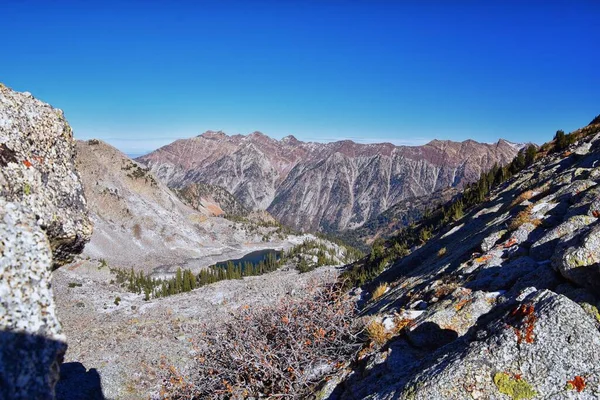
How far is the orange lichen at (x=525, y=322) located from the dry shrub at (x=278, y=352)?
17.7 ft

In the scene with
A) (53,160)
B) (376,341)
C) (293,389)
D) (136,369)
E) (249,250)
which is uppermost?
(53,160)

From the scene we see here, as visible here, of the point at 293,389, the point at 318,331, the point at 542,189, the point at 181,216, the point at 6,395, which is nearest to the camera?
the point at 6,395

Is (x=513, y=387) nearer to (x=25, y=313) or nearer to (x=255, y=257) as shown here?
(x=25, y=313)

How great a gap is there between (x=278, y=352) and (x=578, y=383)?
691cm

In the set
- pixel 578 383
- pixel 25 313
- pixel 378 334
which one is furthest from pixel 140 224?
pixel 578 383

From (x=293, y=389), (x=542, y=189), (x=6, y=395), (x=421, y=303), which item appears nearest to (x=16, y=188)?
(x=6, y=395)

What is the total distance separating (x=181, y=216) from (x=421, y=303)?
16887 cm

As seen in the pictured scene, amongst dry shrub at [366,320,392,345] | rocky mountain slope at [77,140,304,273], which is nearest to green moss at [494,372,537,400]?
dry shrub at [366,320,392,345]

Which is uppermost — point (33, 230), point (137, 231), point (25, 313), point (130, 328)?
point (33, 230)

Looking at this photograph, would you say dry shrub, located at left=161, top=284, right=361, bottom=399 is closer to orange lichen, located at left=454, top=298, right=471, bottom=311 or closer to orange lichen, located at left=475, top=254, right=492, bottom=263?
orange lichen, located at left=454, top=298, right=471, bottom=311

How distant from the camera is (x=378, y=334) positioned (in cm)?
1083

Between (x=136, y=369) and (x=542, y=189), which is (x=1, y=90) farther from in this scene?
(x=136, y=369)

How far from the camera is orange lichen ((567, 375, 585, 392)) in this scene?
5422 mm

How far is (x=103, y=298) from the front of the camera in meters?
68.8
